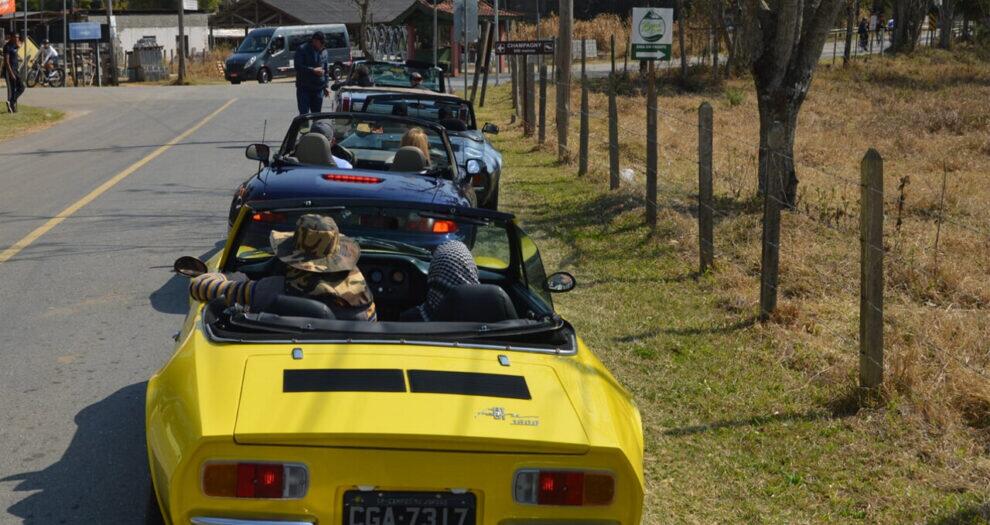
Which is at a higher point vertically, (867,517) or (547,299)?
(547,299)

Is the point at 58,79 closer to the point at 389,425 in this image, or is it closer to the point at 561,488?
the point at 389,425

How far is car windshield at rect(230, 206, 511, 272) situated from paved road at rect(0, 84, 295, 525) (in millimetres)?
1084

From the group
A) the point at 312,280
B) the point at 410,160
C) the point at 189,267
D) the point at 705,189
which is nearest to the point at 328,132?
the point at 410,160

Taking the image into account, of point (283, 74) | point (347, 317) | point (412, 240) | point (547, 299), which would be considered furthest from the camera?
point (283, 74)

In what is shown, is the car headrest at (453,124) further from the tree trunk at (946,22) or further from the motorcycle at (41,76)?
the tree trunk at (946,22)

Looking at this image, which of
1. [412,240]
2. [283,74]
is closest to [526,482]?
[412,240]

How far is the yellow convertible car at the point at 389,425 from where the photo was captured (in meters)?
3.64

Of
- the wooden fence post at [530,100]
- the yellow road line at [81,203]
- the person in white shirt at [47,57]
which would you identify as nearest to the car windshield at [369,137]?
the yellow road line at [81,203]

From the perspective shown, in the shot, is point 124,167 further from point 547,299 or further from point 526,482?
point 526,482

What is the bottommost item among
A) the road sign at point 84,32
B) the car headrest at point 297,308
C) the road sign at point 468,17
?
the car headrest at point 297,308

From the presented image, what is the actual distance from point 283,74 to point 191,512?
45952mm

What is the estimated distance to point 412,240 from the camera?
668 centimetres

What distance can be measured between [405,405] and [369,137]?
7.64 meters

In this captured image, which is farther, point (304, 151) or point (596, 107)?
point (596, 107)
